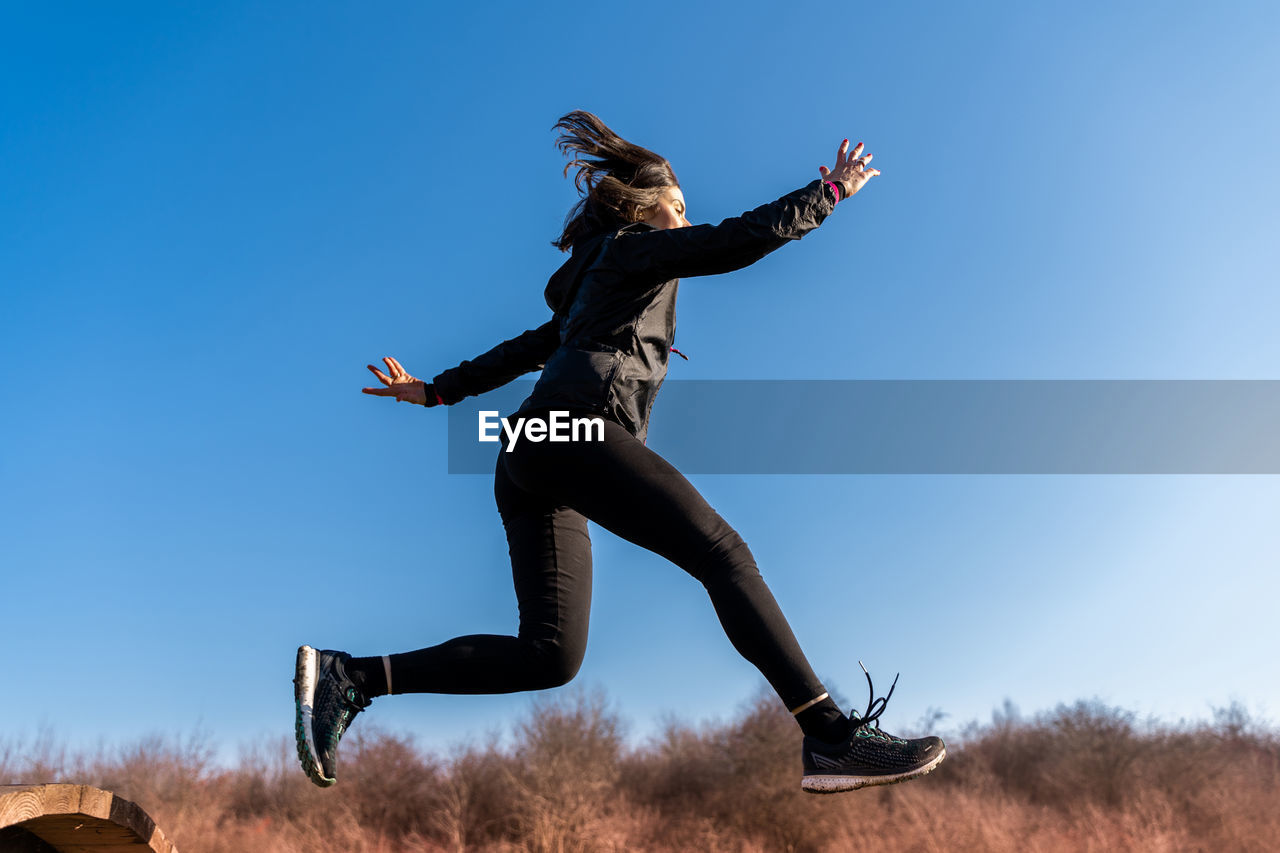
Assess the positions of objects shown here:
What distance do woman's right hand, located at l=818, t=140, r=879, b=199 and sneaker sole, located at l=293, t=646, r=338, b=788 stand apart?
193 cm

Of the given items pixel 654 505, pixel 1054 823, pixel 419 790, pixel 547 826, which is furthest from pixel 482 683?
pixel 1054 823

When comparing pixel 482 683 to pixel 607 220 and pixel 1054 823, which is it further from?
pixel 1054 823

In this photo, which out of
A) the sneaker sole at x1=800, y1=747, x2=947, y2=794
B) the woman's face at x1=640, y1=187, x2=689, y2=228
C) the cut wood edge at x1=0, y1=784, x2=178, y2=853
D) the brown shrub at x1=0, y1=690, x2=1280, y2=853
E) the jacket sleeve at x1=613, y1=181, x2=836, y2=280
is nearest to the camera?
the cut wood edge at x1=0, y1=784, x2=178, y2=853

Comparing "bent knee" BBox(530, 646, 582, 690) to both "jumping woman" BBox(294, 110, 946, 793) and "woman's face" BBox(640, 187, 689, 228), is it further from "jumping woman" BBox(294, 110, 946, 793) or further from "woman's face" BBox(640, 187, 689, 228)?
"woman's face" BBox(640, 187, 689, 228)

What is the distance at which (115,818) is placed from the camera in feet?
7.36

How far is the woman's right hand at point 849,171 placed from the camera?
255 centimetres

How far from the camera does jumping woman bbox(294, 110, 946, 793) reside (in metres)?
2.28

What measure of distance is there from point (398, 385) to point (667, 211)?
1.18 meters

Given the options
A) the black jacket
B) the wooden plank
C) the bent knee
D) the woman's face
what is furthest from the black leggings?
the wooden plank

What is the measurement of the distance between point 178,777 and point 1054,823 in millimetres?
16742

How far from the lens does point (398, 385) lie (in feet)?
11.1

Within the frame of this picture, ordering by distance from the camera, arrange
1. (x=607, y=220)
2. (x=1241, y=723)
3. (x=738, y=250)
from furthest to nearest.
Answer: (x=1241, y=723), (x=607, y=220), (x=738, y=250)

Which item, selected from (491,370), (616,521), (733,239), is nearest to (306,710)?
(616,521)

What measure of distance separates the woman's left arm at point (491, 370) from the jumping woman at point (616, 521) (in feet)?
1.18
